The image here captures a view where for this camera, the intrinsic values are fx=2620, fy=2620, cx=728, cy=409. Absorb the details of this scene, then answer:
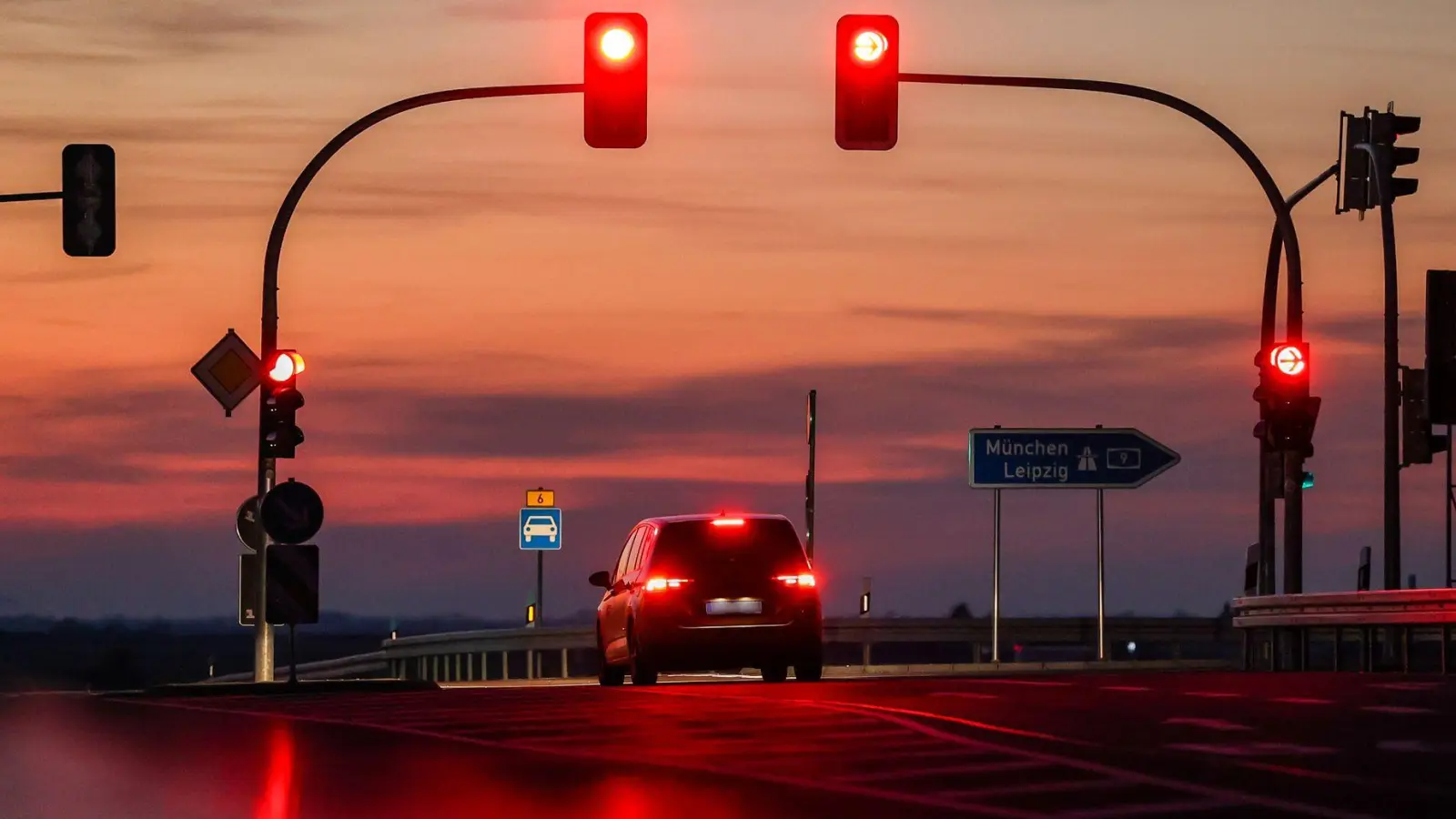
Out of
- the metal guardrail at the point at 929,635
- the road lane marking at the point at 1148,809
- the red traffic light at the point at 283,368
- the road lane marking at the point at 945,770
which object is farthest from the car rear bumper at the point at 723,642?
the metal guardrail at the point at 929,635

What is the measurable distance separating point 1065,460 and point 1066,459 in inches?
1.3

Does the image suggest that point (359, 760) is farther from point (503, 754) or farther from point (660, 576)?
→ point (660, 576)

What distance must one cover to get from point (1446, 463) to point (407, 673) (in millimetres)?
30369

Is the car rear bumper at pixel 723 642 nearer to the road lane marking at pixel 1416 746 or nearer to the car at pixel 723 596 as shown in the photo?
the car at pixel 723 596

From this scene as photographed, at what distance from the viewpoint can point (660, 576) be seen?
24.1 meters

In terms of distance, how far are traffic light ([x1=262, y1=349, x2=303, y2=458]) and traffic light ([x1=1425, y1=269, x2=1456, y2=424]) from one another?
37.8 feet

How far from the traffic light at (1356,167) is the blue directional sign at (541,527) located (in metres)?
18.2

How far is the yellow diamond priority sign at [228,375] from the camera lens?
1072 inches

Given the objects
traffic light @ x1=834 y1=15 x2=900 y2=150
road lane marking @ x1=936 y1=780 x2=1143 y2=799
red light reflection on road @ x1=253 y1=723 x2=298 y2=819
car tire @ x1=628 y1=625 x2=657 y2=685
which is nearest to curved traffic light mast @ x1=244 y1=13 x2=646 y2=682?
traffic light @ x1=834 y1=15 x2=900 y2=150

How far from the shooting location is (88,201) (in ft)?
90.3

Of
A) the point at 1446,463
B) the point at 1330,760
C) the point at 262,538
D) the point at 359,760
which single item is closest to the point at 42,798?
the point at 359,760

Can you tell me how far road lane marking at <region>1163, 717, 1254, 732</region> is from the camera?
50.9 feet

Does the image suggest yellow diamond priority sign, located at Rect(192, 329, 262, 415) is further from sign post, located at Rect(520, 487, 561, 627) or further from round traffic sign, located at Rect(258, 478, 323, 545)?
sign post, located at Rect(520, 487, 561, 627)

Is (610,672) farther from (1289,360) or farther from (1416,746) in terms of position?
(1416,746)
